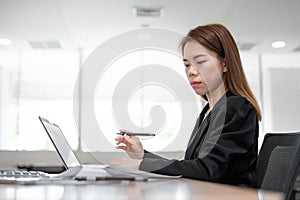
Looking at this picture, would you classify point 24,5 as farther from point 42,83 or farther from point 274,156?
point 274,156

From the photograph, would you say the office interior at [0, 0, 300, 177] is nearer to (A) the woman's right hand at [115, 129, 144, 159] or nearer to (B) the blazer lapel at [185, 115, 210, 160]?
(B) the blazer lapel at [185, 115, 210, 160]

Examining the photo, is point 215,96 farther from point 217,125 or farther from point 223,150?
point 223,150

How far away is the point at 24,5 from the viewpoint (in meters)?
4.02

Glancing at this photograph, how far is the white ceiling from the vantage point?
162 inches

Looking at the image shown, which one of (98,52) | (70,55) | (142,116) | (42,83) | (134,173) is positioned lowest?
(134,173)

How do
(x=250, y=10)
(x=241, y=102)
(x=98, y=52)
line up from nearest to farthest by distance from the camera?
(x=98, y=52), (x=241, y=102), (x=250, y=10)

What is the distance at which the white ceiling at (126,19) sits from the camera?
13.5 feet

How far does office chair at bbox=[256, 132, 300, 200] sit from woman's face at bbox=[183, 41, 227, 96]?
0.24 metres

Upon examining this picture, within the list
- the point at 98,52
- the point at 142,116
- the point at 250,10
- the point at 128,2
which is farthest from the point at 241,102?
the point at 250,10

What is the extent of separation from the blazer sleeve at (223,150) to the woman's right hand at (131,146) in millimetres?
25

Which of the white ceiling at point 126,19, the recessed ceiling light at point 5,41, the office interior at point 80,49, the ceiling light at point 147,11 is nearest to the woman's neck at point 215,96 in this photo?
the office interior at point 80,49

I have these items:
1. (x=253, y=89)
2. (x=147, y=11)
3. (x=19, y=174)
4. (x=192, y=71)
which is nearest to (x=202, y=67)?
(x=192, y=71)

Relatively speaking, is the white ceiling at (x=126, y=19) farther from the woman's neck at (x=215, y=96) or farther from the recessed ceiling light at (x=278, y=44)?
the woman's neck at (x=215, y=96)

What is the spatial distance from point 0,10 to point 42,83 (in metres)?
1.04
